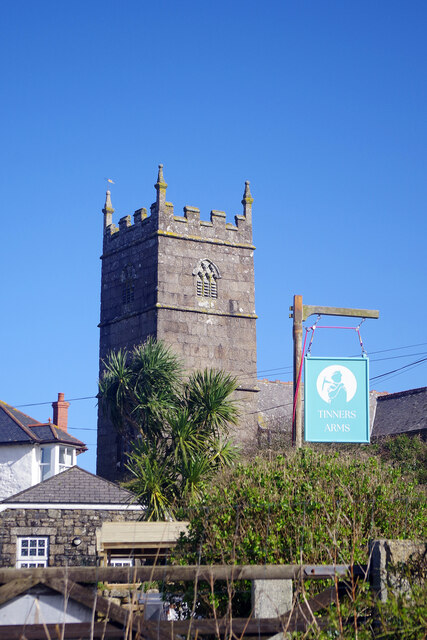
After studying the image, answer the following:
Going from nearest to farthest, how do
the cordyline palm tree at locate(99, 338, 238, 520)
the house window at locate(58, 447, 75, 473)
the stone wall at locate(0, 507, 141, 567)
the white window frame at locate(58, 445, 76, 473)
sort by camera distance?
the cordyline palm tree at locate(99, 338, 238, 520) → the stone wall at locate(0, 507, 141, 567) → the white window frame at locate(58, 445, 76, 473) → the house window at locate(58, 447, 75, 473)

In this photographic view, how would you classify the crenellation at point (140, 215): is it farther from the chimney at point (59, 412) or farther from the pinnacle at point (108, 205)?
the chimney at point (59, 412)

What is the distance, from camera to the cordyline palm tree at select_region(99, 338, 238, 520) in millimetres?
21531

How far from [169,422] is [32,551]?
5.64 m

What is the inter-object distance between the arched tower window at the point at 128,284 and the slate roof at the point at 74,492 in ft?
49.4

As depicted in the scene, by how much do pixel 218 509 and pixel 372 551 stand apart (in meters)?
4.18

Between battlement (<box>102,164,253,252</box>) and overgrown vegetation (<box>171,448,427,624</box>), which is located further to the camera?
battlement (<box>102,164,253,252</box>)

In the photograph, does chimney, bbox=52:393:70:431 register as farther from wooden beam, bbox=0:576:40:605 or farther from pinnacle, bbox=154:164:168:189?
wooden beam, bbox=0:576:40:605

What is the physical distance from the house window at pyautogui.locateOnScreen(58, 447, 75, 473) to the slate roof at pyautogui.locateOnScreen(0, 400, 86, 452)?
0.40 m

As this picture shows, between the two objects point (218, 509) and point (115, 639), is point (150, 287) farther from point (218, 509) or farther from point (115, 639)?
point (115, 639)

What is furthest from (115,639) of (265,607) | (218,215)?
(218,215)

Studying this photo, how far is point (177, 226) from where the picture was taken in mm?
42688

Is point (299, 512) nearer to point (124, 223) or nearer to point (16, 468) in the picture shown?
point (16, 468)

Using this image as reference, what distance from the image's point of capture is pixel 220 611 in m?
10.0

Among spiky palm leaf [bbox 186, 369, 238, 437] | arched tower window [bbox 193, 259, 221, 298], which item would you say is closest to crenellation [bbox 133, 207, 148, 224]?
arched tower window [bbox 193, 259, 221, 298]
